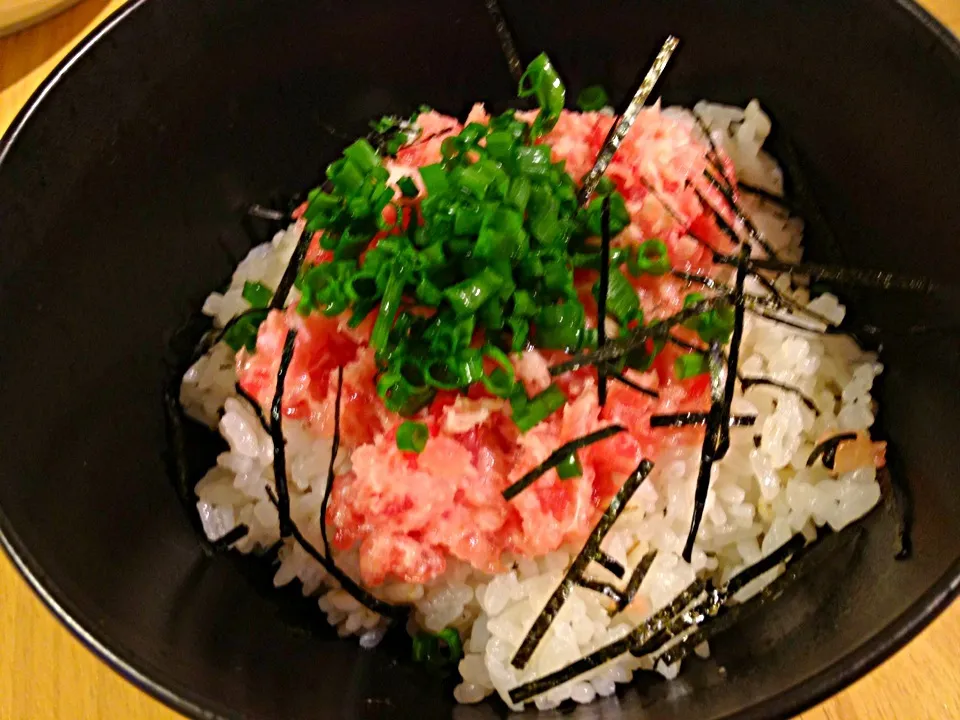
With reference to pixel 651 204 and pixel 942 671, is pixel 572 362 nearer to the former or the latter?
pixel 651 204

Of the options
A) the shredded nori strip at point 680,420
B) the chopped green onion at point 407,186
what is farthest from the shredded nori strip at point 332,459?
the shredded nori strip at point 680,420

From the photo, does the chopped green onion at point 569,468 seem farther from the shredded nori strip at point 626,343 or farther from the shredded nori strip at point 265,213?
the shredded nori strip at point 265,213

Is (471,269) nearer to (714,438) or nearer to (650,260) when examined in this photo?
(650,260)

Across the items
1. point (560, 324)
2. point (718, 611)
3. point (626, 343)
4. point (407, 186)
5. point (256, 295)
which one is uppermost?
point (407, 186)

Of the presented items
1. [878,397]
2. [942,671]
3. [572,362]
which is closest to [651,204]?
[572,362]

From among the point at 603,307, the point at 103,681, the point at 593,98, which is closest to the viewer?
the point at 603,307

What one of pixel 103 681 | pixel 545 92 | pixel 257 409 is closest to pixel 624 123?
pixel 545 92
